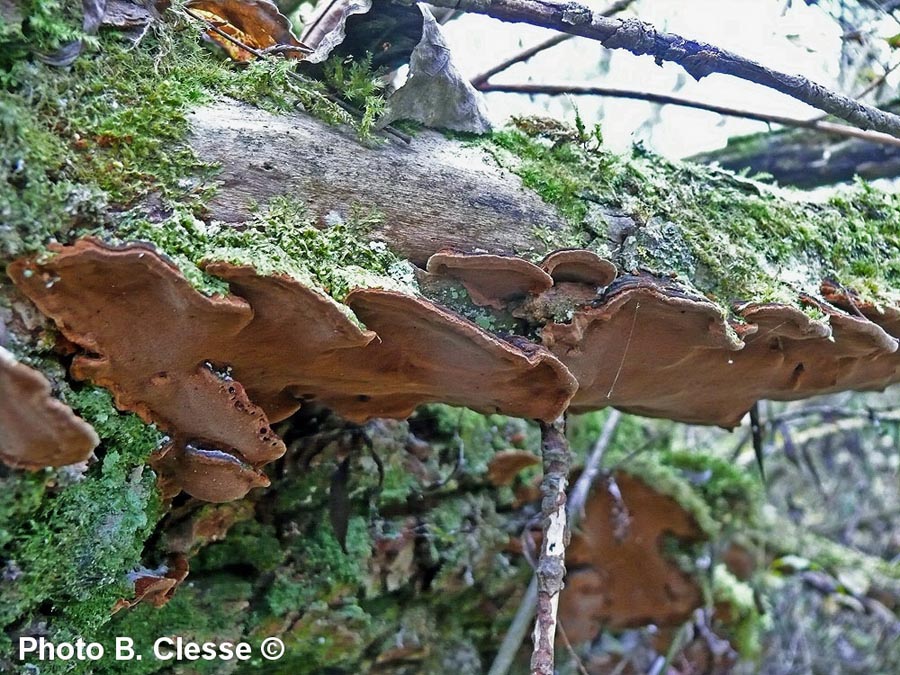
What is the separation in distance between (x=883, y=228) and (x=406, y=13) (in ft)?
5.40

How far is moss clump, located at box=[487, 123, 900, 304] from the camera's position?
170cm

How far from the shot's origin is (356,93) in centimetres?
152

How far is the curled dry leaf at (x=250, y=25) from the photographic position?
5.24 feet

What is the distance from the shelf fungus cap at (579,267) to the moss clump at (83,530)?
2.97 feet

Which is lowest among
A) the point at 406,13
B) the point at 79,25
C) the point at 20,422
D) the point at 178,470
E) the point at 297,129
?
the point at 178,470

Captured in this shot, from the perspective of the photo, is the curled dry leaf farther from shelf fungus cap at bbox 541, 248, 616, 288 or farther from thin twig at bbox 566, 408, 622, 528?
thin twig at bbox 566, 408, 622, 528

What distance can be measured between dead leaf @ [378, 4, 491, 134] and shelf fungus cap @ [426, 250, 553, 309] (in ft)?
1.13

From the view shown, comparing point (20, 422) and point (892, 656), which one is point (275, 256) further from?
point (892, 656)

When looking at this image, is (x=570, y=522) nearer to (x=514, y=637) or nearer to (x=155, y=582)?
(x=514, y=637)

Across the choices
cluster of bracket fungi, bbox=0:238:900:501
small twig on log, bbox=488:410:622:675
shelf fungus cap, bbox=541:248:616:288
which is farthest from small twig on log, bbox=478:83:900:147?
small twig on log, bbox=488:410:622:675

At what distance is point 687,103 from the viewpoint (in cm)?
232

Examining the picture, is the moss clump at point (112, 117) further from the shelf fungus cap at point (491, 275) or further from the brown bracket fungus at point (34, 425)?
the shelf fungus cap at point (491, 275)

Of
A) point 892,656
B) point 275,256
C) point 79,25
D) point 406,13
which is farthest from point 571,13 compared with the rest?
point 892,656

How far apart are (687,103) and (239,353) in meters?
1.73
